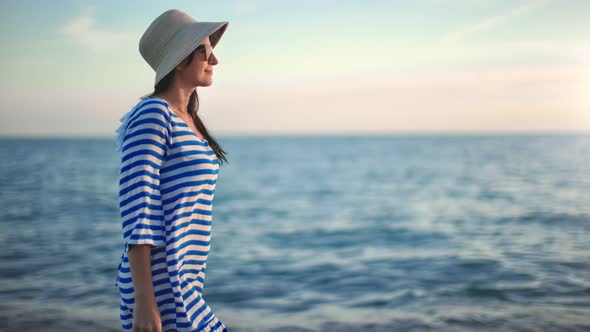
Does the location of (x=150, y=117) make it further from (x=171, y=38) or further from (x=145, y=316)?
(x=145, y=316)

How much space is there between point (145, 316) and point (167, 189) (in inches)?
17.8

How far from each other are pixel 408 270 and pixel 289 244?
3722 mm

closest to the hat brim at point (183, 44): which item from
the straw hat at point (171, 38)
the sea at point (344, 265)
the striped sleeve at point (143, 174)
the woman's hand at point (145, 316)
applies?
the straw hat at point (171, 38)

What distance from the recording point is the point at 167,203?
75.1 inches

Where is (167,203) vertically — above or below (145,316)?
above

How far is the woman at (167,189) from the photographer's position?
1.80 m

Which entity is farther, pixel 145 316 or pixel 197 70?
pixel 197 70

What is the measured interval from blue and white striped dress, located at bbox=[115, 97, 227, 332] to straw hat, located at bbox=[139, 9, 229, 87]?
224 millimetres

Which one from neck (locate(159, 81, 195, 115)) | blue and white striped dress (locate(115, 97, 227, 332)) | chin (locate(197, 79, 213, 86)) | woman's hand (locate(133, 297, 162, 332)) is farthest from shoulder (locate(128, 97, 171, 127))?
woman's hand (locate(133, 297, 162, 332))

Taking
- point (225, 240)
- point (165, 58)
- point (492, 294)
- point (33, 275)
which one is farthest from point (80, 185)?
point (165, 58)

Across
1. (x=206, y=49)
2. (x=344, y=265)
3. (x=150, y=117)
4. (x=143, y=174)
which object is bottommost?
(x=344, y=265)

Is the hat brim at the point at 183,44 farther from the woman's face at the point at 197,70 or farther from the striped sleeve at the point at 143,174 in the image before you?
the striped sleeve at the point at 143,174

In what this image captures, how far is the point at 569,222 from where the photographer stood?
559 inches

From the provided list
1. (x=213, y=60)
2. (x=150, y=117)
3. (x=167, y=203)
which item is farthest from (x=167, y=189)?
(x=213, y=60)
